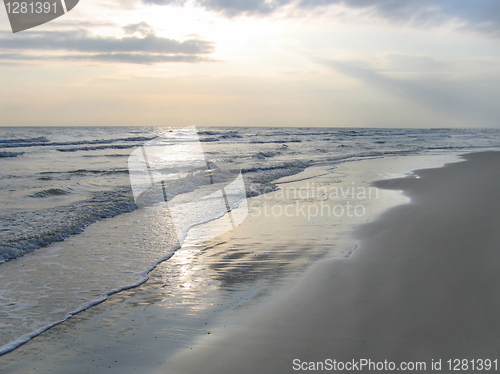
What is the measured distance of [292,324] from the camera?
3193 mm

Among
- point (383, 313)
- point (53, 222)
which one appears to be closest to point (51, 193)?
point (53, 222)

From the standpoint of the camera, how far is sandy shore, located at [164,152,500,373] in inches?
106

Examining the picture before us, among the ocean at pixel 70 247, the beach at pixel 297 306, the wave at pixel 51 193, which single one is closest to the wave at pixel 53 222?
the ocean at pixel 70 247

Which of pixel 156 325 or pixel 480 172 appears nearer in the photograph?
pixel 156 325

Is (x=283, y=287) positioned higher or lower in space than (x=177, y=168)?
lower

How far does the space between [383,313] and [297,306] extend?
82 cm

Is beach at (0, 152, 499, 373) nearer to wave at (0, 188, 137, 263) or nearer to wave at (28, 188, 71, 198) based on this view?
wave at (0, 188, 137, 263)

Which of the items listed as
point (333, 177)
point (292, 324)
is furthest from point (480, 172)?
point (292, 324)

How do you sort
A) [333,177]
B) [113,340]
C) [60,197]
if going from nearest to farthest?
1. [113,340]
2. [60,197]
3. [333,177]

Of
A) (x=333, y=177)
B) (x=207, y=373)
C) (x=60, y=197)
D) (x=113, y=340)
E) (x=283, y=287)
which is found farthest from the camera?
(x=333, y=177)

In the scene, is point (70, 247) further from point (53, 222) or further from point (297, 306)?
point (297, 306)

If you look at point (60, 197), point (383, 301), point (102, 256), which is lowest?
point (383, 301)

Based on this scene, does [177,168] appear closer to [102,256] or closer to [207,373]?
[102,256]

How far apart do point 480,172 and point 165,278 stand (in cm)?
1318
